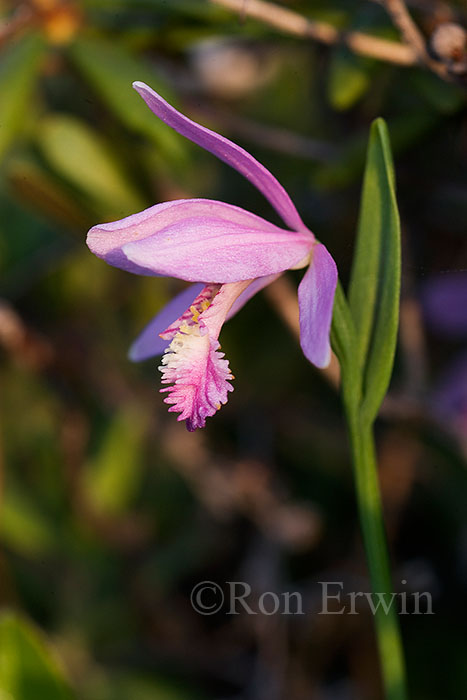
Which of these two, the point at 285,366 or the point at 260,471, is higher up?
the point at 285,366

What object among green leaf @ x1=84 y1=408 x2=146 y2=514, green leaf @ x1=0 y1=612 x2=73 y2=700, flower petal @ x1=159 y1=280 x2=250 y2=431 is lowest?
green leaf @ x1=0 y1=612 x2=73 y2=700

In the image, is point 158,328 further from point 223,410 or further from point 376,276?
point 223,410

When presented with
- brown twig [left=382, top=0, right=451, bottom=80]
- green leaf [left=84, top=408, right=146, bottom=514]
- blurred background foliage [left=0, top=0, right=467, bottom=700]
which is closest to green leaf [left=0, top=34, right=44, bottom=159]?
blurred background foliage [left=0, top=0, right=467, bottom=700]

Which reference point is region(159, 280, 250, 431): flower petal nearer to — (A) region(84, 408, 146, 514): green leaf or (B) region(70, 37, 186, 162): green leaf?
(B) region(70, 37, 186, 162): green leaf

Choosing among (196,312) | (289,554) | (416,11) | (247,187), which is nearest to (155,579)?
(289,554)

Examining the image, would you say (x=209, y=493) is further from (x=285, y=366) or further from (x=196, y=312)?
(x=196, y=312)

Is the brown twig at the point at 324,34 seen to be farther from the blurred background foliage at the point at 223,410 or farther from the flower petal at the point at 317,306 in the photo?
the flower petal at the point at 317,306

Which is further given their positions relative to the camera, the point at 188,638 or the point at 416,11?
the point at 188,638
